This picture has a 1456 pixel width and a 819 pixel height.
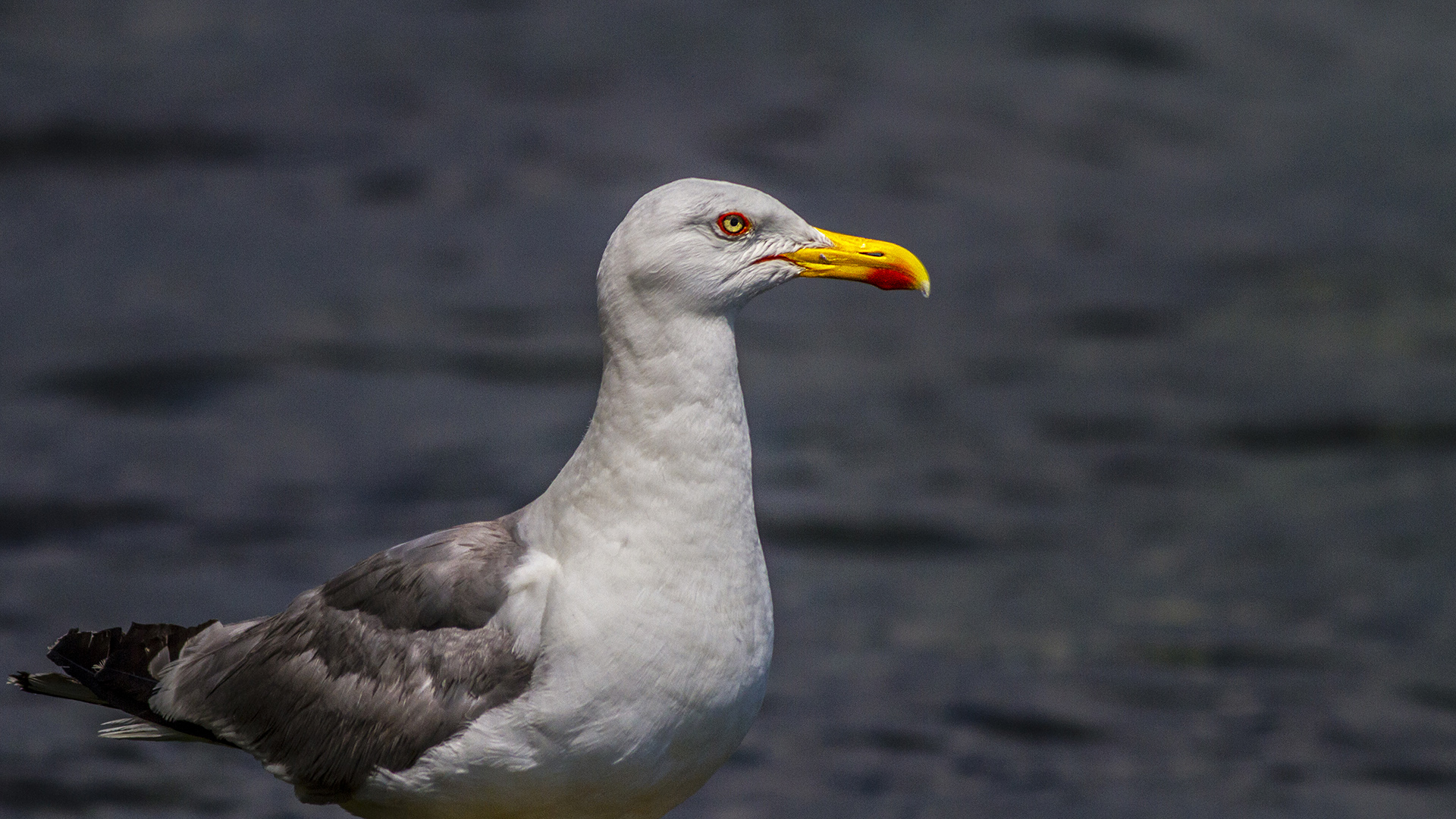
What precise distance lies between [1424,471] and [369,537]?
9424mm

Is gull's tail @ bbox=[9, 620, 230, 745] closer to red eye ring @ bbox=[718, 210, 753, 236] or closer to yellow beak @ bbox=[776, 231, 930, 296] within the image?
red eye ring @ bbox=[718, 210, 753, 236]

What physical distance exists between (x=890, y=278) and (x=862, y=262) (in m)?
0.12

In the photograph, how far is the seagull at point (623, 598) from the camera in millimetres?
5426

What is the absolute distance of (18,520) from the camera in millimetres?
13430

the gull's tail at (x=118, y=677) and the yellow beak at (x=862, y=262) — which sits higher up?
the yellow beak at (x=862, y=262)

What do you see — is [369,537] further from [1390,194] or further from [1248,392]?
[1390,194]

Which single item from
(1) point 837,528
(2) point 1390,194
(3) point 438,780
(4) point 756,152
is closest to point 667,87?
(4) point 756,152

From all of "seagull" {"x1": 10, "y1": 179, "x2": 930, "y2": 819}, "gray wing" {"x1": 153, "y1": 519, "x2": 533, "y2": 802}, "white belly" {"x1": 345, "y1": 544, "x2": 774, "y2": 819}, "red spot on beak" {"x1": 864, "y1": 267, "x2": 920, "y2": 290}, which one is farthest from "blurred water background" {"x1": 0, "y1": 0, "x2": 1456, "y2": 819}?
"red spot on beak" {"x1": 864, "y1": 267, "x2": 920, "y2": 290}

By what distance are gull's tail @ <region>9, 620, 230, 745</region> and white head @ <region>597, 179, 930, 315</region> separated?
2313 millimetres

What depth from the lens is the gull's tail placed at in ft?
20.6

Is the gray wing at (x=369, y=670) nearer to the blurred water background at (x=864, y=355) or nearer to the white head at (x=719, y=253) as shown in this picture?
the white head at (x=719, y=253)

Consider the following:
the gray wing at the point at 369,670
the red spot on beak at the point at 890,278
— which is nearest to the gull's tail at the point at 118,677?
the gray wing at the point at 369,670

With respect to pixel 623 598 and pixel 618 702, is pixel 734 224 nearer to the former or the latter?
pixel 623 598

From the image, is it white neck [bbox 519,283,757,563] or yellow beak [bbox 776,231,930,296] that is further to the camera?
yellow beak [bbox 776,231,930,296]
